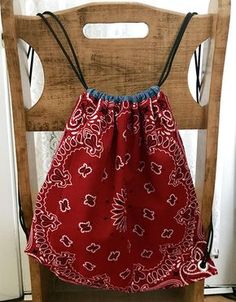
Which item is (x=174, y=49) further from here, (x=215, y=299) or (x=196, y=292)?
(x=215, y=299)

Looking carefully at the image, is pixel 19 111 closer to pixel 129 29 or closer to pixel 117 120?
pixel 117 120

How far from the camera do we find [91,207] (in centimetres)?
80

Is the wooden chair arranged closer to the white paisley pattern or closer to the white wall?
the white paisley pattern

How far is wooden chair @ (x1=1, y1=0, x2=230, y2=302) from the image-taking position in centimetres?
77

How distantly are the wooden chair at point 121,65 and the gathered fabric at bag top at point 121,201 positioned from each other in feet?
0.07

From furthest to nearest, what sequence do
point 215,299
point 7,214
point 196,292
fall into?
point 215,299 → point 7,214 → point 196,292

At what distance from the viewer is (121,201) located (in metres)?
0.80

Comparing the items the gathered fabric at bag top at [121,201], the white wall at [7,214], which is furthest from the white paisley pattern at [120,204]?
the white wall at [7,214]

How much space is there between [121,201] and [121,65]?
245 millimetres

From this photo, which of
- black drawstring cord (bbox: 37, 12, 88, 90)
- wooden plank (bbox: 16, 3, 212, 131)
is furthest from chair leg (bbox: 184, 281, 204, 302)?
black drawstring cord (bbox: 37, 12, 88, 90)

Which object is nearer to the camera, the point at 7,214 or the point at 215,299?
the point at 7,214

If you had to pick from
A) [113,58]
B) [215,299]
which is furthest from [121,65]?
[215,299]

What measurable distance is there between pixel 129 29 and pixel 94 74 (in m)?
0.31

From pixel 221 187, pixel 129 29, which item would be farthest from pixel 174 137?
pixel 221 187
